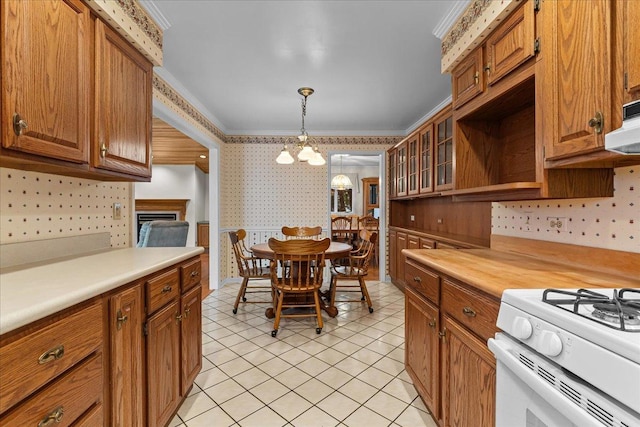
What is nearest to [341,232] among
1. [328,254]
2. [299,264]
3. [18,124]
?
[328,254]

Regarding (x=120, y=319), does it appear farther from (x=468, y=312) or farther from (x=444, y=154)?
(x=444, y=154)

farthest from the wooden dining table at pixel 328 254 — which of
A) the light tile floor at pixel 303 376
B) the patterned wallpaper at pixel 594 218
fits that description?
the patterned wallpaper at pixel 594 218

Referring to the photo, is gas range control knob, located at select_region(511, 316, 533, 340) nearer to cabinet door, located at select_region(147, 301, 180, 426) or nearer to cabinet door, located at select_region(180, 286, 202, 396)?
Answer: cabinet door, located at select_region(147, 301, 180, 426)

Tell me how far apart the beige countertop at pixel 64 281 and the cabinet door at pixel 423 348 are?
1368 millimetres

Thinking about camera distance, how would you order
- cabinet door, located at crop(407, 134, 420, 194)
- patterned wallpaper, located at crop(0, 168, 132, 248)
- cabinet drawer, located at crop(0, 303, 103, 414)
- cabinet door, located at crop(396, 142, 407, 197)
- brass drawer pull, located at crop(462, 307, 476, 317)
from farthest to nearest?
cabinet door, located at crop(396, 142, 407, 197)
cabinet door, located at crop(407, 134, 420, 194)
patterned wallpaper, located at crop(0, 168, 132, 248)
brass drawer pull, located at crop(462, 307, 476, 317)
cabinet drawer, located at crop(0, 303, 103, 414)

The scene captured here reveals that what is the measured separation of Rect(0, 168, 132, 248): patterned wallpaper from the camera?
1395mm

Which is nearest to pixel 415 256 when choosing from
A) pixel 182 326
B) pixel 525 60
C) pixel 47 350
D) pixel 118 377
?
pixel 525 60

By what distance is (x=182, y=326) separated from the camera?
175cm

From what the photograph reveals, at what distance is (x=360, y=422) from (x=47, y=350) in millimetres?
1512

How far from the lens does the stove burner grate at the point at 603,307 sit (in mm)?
719

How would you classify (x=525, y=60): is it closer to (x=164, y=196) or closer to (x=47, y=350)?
(x=47, y=350)

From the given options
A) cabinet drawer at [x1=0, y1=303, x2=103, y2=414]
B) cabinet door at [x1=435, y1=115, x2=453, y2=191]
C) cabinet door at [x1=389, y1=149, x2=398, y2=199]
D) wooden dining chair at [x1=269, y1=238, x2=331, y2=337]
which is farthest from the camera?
cabinet door at [x1=389, y1=149, x2=398, y2=199]

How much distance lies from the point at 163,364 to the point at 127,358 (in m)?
0.34

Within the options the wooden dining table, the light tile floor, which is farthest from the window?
the light tile floor
